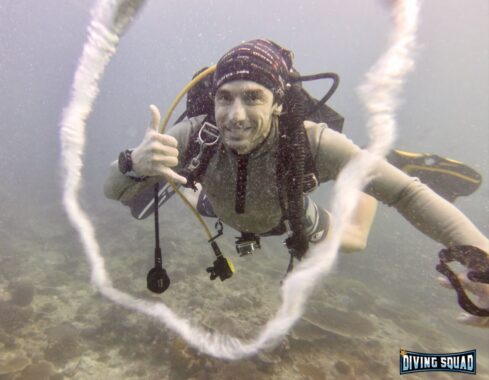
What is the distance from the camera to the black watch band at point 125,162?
2.48 metres

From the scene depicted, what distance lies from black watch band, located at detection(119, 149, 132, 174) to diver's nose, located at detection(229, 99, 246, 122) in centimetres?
87

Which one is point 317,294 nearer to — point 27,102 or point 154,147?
point 154,147

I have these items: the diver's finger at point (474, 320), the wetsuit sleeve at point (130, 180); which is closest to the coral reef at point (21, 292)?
the wetsuit sleeve at point (130, 180)

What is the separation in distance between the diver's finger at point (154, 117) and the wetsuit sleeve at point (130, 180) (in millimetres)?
557

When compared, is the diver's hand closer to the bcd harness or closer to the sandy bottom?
the bcd harness

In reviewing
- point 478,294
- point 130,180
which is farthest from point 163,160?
point 478,294

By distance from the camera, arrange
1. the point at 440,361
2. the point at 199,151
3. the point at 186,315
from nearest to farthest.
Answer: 1. the point at 199,151
2. the point at 440,361
3. the point at 186,315

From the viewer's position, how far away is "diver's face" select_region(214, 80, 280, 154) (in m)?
2.53

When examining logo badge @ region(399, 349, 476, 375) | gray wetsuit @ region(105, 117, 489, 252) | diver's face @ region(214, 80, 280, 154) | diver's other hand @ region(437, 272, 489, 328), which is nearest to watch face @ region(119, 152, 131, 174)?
gray wetsuit @ region(105, 117, 489, 252)

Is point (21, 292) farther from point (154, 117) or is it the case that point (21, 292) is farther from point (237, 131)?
point (237, 131)

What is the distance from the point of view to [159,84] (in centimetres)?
17200

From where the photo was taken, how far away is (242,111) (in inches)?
99.5

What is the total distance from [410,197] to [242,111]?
150 centimetres

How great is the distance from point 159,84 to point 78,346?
182671 millimetres
